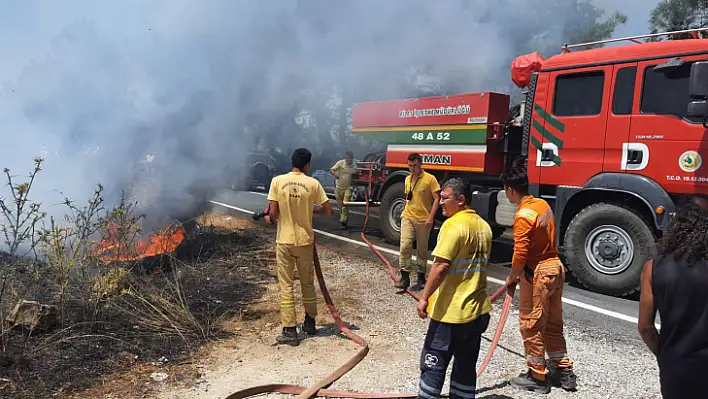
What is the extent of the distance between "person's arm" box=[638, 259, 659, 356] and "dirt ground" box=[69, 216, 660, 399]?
5.07 feet

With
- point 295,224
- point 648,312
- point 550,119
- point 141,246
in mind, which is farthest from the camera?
point 550,119

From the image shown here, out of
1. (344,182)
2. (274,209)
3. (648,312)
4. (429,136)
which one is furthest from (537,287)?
(344,182)

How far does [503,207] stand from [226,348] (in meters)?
4.56

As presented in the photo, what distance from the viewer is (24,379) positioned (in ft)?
11.4

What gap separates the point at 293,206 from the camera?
448 cm

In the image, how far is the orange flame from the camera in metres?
5.21

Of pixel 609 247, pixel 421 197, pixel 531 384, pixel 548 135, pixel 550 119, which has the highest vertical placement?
pixel 550 119

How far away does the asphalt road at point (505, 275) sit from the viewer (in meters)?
5.01

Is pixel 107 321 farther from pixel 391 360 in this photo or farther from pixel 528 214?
pixel 528 214

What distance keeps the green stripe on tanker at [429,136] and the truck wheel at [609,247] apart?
198 centimetres

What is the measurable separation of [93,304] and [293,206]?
185 centimetres

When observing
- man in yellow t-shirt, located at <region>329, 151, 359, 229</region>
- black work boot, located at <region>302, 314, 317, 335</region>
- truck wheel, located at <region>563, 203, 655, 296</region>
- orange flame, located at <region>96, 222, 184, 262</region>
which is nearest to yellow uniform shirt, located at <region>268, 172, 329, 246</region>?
black work boot, located at <region>302, 314, 317, 335</region>

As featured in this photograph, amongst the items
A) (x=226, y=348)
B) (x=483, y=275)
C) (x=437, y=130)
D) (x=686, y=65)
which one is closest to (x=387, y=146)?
(x=437, y=130)

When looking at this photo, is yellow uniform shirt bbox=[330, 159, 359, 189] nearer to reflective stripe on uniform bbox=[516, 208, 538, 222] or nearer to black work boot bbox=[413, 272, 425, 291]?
black work boot bbox=[413, 272, 425, 291]
